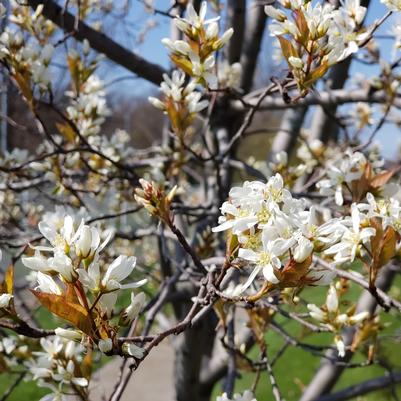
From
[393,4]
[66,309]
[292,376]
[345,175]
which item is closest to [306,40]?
[393,4]

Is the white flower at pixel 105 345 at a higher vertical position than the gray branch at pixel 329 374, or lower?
higher

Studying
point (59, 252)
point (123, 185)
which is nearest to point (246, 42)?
point (123, 185)

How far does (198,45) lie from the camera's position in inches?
46.4

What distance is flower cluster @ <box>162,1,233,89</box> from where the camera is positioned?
116 cm

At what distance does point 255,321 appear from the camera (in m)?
1.38

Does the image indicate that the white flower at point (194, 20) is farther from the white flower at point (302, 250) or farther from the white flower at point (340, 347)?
the white flower at point (340, 347)

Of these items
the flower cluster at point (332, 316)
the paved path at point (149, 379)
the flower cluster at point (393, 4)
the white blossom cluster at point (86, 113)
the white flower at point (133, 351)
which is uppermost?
the flower cluster at point (393, 4)

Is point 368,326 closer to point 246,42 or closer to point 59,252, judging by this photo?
point 59,252

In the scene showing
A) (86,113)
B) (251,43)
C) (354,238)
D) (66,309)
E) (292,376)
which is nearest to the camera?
(66,309)

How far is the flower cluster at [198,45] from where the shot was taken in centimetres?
116

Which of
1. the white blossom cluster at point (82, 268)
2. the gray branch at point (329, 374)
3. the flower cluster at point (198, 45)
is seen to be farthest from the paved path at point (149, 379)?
the white blossom cluster at point (82, 268)

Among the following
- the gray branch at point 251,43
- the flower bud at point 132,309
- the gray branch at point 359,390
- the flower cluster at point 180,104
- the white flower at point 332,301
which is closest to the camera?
the flower bud at point 132,309

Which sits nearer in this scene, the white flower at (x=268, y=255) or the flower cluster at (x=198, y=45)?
the white flower at (x=268, y=255)

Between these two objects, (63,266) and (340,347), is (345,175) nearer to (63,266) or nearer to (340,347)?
(340,347)
